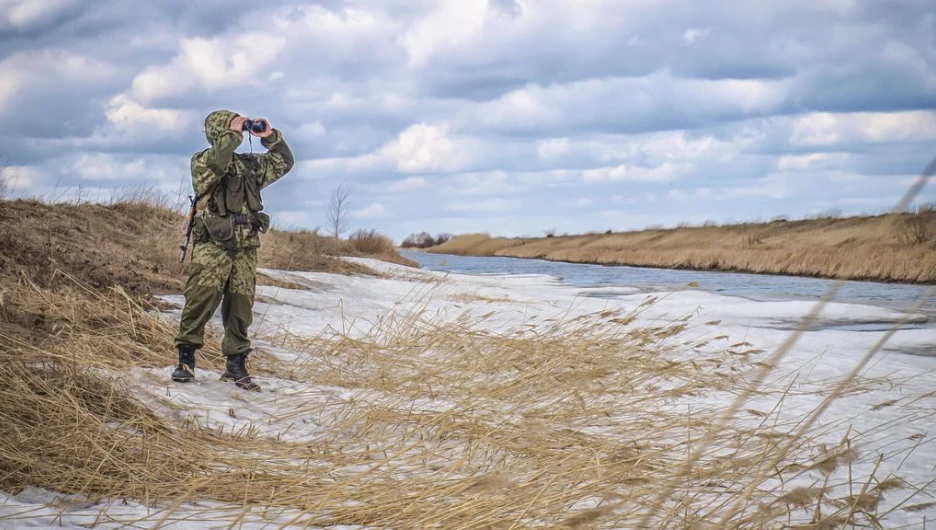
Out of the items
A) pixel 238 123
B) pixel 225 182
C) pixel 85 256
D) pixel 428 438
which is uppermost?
pixel 238 123

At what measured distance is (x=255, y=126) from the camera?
18.4 feet

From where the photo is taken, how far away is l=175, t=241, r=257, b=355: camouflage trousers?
536 cm

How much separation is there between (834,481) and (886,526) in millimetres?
669

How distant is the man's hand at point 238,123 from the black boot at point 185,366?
165cm

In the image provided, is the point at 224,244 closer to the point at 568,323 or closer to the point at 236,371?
the point at 236,371

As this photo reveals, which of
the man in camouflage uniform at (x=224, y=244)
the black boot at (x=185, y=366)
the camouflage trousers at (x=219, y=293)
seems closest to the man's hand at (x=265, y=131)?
the man in camouflage uniform at (x=224, y=244)

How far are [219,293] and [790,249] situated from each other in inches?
927

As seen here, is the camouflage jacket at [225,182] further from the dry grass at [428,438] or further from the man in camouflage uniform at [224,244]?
the dry grass at [428,438]

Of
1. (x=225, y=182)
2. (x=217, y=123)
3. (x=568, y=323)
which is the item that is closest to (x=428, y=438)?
(x=225, y=182)

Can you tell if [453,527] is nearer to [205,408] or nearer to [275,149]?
[205,408]

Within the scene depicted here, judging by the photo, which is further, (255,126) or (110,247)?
(110,247)

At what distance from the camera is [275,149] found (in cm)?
584

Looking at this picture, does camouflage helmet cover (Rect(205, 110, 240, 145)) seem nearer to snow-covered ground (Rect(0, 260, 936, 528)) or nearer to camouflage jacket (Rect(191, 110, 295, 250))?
camouflage jacket (Rect(191, 110, 295, 250))

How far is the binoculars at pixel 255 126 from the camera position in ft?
18.1
